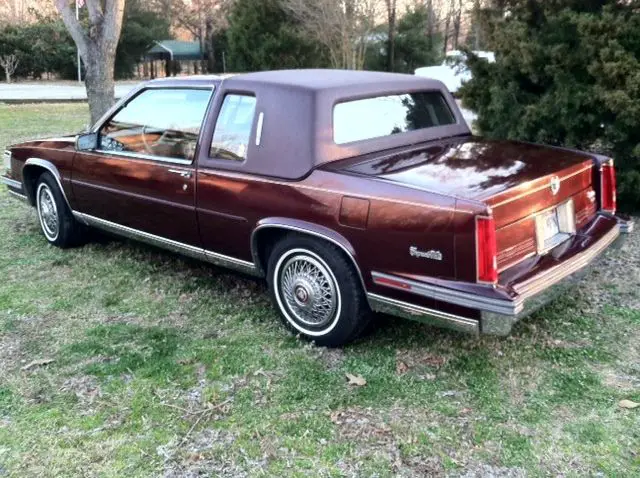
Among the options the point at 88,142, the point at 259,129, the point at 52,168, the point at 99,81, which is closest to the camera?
the point at 259,129

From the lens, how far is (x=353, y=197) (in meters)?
3.65

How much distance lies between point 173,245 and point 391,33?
22.7 m

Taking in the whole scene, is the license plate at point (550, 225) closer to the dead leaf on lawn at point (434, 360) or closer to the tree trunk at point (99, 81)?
the dead leaf on lawn at point (434, 360)

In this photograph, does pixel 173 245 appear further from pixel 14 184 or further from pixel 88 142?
pixel 14 184

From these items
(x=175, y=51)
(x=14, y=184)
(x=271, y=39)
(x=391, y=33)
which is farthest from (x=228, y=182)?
(x=175, y=51)

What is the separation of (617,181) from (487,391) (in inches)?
142

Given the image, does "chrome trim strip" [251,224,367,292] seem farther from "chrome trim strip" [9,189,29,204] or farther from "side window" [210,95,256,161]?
"chrome trim strip" [9,189,29,204]

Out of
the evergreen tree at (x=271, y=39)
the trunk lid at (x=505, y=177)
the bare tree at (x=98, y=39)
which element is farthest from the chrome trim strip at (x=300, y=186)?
the evergreen tree at (x=271, y=39)

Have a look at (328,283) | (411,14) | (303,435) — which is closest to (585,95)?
(328,283)

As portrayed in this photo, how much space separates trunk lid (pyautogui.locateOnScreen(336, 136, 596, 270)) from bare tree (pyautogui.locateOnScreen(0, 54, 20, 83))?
1315 inches

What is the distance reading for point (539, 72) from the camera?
21.7 feet

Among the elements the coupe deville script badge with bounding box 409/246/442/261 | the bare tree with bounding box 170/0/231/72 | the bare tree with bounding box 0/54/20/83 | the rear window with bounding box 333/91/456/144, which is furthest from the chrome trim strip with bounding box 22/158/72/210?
the bare tree with bounding box 170/0/231/72

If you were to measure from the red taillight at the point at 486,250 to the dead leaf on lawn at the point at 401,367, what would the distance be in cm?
80

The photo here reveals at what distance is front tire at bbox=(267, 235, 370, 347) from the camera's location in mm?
3844
